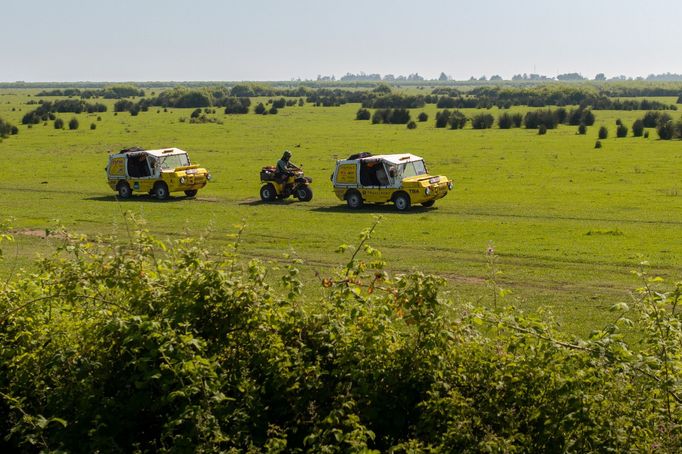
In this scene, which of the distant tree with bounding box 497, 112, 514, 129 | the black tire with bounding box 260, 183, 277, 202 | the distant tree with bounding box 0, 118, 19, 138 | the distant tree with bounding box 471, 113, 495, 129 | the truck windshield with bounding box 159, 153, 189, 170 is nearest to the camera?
the black tire with bounding box 260, 183, 277, 202

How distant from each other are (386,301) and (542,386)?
6.61 ft

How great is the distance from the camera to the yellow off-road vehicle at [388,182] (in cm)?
3169

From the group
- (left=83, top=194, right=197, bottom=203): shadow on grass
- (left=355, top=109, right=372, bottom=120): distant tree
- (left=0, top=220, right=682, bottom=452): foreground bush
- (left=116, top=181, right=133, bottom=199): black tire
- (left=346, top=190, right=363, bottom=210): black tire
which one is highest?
(left=0, top=220, right=682, bottom=452): foreground bush

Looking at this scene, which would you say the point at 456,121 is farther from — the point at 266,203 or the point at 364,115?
the point at 266,203

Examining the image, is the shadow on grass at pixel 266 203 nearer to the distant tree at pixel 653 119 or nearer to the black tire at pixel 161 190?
the black tire at pixel 161 190

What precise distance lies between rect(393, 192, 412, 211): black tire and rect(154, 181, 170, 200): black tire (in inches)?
403

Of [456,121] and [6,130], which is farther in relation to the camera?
[456,121]

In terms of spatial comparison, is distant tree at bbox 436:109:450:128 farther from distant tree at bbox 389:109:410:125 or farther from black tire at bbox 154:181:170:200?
black tire at bbox 154:181:170:200

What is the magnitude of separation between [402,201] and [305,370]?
22756mm

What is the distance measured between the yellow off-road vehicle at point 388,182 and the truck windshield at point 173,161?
26.2 ft

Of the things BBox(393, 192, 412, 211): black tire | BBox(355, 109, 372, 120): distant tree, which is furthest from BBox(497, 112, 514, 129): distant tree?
BBox(393, 192, 412, 211): black tire

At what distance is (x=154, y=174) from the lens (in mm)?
36594

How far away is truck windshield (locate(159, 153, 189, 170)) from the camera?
36719 millimetres

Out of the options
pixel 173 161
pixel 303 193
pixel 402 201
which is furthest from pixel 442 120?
pixel 402 201
